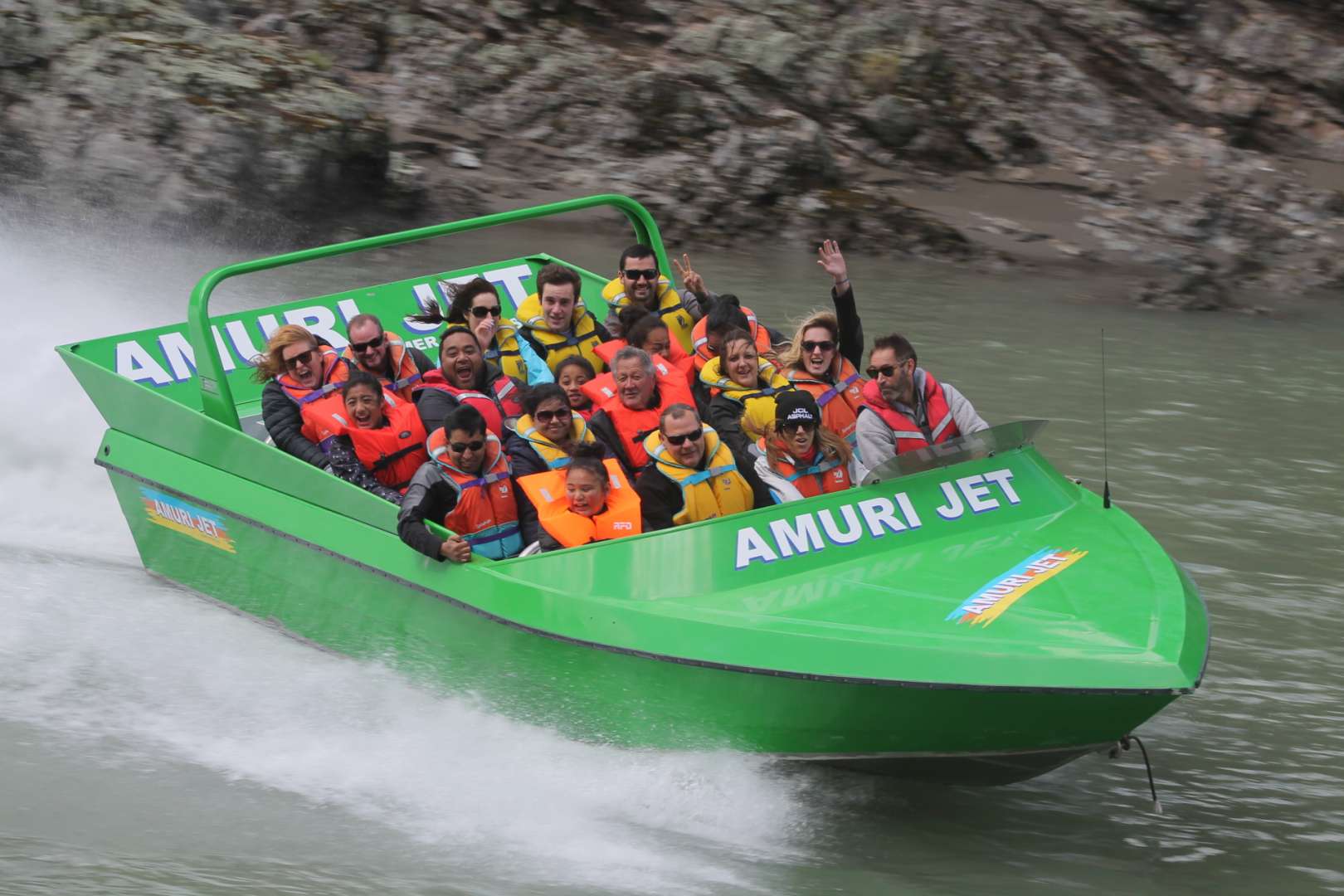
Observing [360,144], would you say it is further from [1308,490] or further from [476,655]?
[476,655]

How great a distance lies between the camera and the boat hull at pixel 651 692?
436cm

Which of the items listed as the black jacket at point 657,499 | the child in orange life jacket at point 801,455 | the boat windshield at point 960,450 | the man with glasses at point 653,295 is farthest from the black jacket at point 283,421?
the boat windshield at point 960,450

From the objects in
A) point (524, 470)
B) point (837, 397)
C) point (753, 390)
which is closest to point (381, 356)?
point (524, 470)

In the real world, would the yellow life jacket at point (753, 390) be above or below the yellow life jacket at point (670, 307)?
above

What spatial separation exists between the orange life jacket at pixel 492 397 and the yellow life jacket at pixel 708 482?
90 centimetres

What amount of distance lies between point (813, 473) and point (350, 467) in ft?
5.44

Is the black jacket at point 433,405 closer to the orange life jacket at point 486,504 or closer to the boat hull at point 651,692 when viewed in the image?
the orange life jacket at point 486,504

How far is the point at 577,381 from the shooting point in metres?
6.03

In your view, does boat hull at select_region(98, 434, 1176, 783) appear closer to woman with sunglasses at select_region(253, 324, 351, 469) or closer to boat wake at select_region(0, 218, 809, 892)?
boat wake at select_region(0, 218, 809, 892)

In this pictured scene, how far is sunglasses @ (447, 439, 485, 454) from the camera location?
5.23 meters

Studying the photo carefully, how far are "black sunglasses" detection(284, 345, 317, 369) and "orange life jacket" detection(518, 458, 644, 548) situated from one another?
1228 mm

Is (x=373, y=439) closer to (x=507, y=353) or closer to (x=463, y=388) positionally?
(x=463, y=388)

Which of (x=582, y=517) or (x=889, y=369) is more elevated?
(x=889, y=369)

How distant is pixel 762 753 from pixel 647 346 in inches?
91.5
